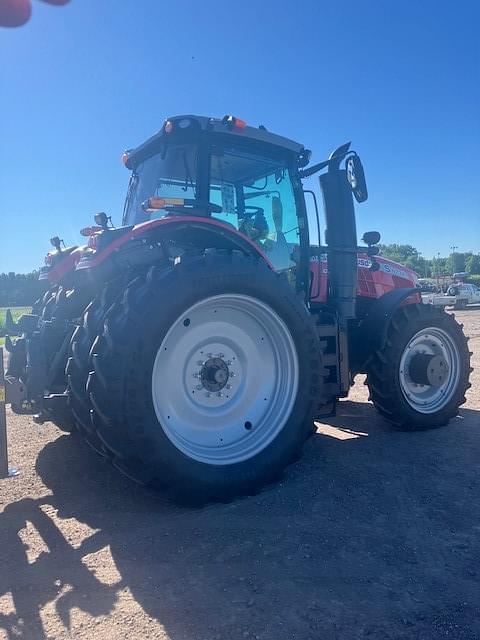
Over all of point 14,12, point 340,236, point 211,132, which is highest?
point 211,132

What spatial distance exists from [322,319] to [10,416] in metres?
4.10

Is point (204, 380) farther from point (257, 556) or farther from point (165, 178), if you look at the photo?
point (165, 178)

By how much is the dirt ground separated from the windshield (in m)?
2.22

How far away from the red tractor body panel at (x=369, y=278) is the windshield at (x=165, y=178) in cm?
152

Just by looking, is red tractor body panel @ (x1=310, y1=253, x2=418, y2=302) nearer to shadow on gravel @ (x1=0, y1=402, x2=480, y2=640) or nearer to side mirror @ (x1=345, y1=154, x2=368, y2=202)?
side mirror @ (x1=345, y1=154, x2=368, y2=202)

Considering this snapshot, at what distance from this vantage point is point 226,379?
3.79 m

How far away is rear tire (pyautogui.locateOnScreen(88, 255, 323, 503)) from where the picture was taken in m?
3.10

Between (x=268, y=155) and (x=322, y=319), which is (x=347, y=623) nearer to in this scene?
(x=322, y=319)

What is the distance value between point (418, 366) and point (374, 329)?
62 cm

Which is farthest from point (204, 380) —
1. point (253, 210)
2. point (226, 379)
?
point (253, 210)

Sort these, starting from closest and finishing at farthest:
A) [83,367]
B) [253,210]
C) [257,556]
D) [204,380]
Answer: [257,556], [83,367], [204,380], [253,210]

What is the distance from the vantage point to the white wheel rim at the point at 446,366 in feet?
17.4

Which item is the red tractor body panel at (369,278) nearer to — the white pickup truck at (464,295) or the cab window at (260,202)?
the cab window at (260,202)

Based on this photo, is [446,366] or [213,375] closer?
[213,375]
